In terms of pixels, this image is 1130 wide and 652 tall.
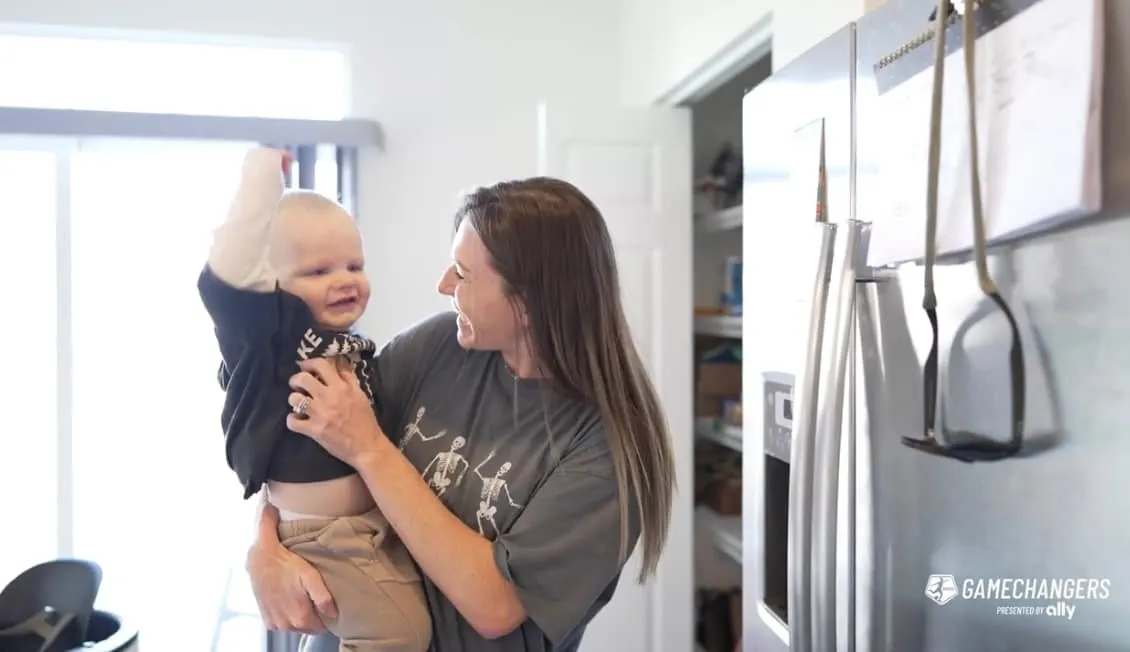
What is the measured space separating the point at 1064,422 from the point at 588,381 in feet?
1.67

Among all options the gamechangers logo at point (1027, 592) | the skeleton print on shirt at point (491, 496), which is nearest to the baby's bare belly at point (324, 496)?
the skeleton print on shirt at point (491, 496)

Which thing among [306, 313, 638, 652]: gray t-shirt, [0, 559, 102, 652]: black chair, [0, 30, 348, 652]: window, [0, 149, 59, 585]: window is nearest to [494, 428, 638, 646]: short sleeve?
[306, 313, 638, 652]: gray t-shirt

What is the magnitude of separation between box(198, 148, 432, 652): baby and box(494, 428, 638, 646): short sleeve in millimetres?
154

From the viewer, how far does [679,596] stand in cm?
233

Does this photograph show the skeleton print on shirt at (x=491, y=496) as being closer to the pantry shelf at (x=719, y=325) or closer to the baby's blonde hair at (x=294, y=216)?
the baby's blonde hair at (x=294, y=216)

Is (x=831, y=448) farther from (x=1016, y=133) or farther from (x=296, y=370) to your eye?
(x=296, y=370)

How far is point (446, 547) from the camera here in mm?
914

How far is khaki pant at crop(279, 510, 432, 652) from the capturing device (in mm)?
961

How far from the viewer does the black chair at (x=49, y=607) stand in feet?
5.50

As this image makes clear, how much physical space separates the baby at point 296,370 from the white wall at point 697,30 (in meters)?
0.83

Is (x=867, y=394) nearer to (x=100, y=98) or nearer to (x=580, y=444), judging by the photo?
(x=580, y=444)

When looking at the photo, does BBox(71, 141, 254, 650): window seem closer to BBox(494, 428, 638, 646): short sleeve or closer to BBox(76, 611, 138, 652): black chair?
BBox(76, 611, 138, 652): black chair

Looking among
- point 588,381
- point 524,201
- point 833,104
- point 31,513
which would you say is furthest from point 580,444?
point 31,513

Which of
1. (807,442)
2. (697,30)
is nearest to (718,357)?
(697,30)
